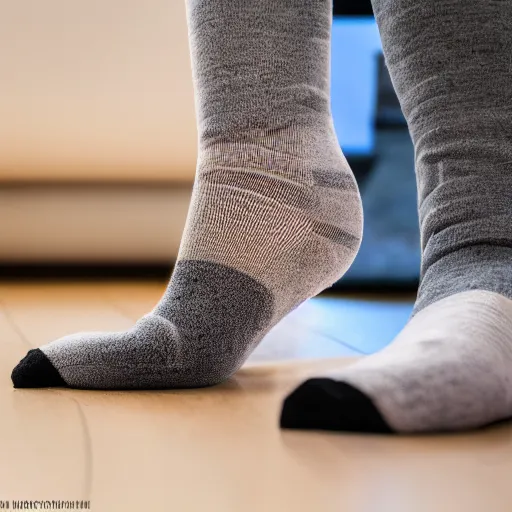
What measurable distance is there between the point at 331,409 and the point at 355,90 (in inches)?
47.9

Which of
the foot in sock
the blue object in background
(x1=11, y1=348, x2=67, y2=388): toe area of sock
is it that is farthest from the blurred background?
(x1=11, y1=348, x2=67, y2=388): toe area of sock

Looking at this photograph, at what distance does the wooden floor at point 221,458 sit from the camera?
33 centimetres

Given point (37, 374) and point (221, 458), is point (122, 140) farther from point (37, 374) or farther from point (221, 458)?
point (221, 458)

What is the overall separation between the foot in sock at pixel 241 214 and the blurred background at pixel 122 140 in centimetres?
68

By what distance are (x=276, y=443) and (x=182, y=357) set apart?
152 millimetres

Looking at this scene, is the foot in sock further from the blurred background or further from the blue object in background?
the blue object in background

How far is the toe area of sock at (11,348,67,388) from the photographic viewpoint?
560mm

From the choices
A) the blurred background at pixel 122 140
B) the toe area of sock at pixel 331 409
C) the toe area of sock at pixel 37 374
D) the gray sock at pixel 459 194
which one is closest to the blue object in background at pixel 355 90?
the blurred background at pixel 122 140

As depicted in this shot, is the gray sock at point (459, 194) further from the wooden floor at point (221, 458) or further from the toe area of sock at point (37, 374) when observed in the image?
the toe area of sock at point (37, 374)

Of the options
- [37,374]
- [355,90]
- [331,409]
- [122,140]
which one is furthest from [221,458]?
[355,90]

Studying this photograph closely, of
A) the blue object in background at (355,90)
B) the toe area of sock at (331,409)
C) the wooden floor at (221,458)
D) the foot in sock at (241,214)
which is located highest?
the blue object in background at (355,90)

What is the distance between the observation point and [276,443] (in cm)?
42

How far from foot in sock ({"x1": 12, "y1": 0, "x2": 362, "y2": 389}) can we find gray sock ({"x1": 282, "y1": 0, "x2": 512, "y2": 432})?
7 centimetres

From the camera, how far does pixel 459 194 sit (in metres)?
0.58
